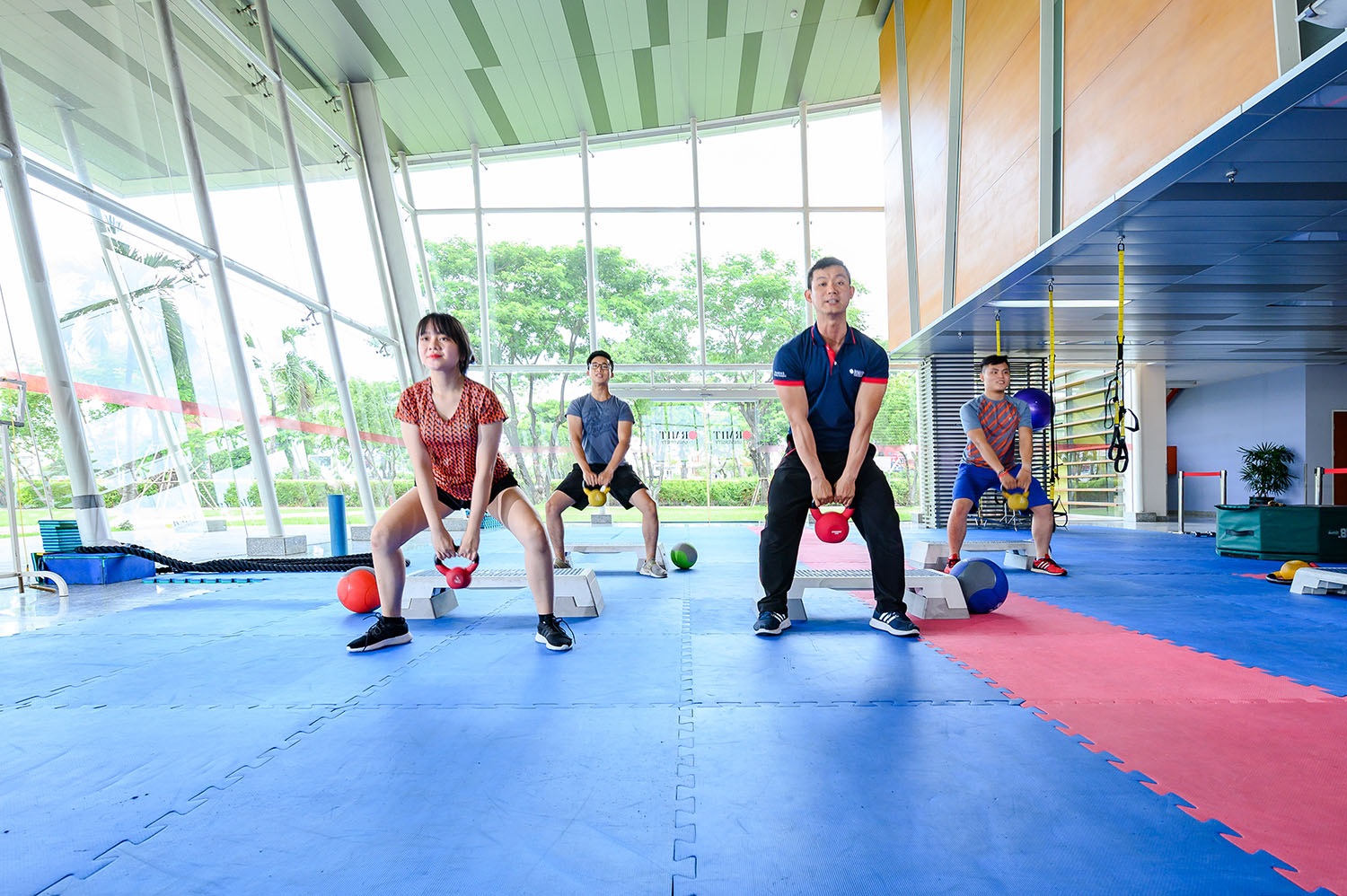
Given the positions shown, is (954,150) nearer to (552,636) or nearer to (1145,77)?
(1145,77)

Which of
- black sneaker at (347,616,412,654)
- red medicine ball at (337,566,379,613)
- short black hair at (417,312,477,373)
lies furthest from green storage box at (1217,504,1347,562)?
red medicine ball at (337,566,379,613)

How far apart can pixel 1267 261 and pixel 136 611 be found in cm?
882

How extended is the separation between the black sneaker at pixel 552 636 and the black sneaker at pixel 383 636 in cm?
67

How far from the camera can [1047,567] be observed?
18.8 feet

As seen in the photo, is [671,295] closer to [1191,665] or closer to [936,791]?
[1191,665]

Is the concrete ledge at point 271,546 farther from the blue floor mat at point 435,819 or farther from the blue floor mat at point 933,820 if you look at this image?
the blue floor mat at point 933,820

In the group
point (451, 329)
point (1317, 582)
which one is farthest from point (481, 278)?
point (1317, 582)

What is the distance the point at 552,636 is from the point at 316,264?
296 inches

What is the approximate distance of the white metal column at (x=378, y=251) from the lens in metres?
10.6

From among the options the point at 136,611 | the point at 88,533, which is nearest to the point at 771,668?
the point at 136,611

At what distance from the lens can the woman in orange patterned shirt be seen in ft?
10.8

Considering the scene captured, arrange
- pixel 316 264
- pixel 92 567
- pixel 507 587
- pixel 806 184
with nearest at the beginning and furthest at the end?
1. pixel 507 587
2. pixel 92 567
3. pixel 316 264
4. pixel 806 184

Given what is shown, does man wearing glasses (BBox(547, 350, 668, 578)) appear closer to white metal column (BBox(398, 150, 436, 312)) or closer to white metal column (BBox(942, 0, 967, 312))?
white metal column (BBox(942, 0, 967, 312))

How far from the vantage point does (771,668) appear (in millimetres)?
2918
